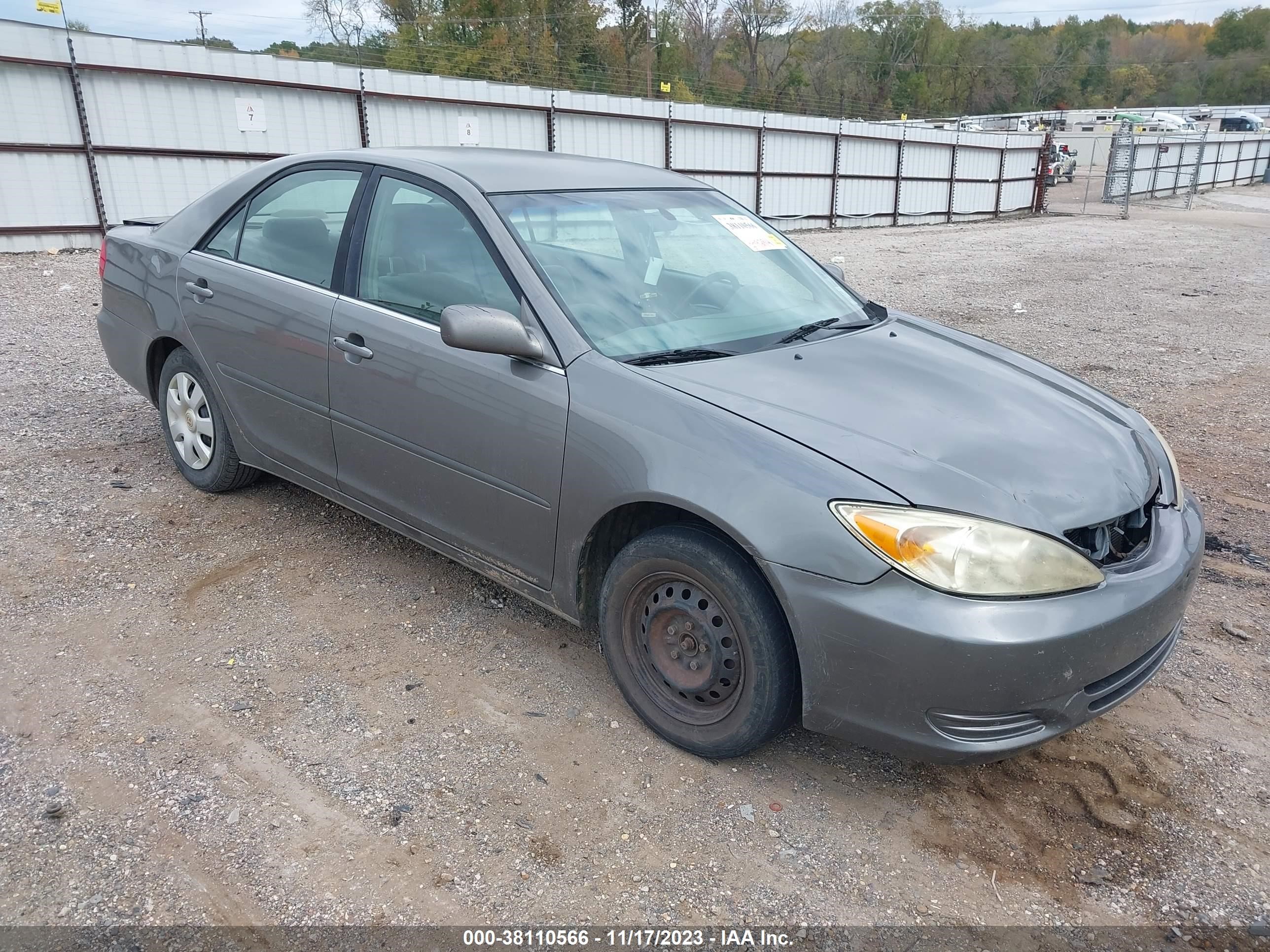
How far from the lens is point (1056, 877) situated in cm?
241

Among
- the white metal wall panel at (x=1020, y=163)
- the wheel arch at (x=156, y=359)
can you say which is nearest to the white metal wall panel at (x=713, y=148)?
the white metal wall panel at (x=1020, y=163)

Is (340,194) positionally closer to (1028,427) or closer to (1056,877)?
(1028,427)

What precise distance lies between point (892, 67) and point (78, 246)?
265ft

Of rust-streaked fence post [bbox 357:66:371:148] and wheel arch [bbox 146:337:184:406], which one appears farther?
rust-streaked fence post [bbox 357:66:371:148]

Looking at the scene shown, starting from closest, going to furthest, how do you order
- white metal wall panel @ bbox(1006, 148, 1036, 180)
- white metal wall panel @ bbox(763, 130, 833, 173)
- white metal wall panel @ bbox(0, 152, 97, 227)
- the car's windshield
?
the car's windshield, white metal wall panel @ bbox(0, 152, 97, 227), white metal wall panel @ bbox(763, 130, 833, 173), white metal wall panel @ bbox(1006, 148, 1036, 180)

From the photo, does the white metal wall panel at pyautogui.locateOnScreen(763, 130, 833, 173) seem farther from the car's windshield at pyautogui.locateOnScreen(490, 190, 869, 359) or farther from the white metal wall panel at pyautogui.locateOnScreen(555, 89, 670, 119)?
the car's windshield at pyautogui.locateOnScreen(490, 190, 869, 359)

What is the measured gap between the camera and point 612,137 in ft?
59.9

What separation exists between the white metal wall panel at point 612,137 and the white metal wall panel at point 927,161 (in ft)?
29.2

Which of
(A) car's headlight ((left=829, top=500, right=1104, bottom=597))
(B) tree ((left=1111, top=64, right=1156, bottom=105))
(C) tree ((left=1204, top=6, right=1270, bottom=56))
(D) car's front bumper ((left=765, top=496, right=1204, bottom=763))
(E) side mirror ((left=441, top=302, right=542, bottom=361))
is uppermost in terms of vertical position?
(C) tree ((left=1204, top=6, right=1270, bottom=56))

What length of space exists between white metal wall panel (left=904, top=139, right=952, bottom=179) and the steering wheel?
23.5m

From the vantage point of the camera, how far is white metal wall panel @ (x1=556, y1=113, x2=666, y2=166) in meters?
17.6

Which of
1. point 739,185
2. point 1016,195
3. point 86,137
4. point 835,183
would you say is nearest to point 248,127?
point 86,137

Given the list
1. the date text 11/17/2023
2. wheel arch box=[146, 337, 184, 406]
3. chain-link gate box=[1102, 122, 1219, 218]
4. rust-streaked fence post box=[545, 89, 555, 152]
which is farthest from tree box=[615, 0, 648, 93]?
the date text 11/17/2023

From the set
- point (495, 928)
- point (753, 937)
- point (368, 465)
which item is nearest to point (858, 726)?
point (753, 937)
